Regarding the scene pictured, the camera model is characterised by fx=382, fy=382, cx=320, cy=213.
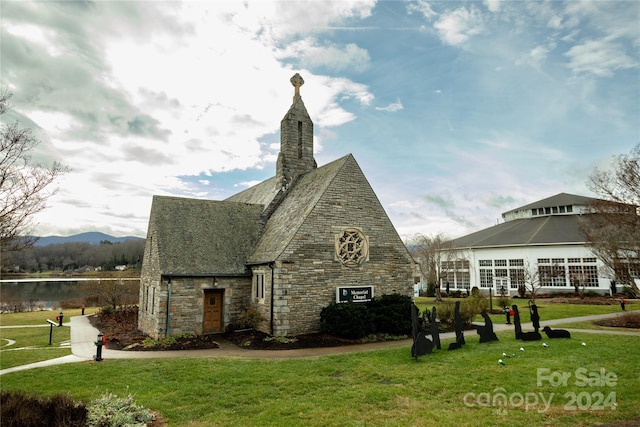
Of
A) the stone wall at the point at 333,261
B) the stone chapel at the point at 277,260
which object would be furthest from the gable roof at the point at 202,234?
the stone wall at the point at 333,261

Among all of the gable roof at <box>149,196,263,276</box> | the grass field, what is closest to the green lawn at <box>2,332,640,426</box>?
the grass field

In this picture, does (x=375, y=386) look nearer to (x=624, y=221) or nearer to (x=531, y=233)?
(x=624, y=221)

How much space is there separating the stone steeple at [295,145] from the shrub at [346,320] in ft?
31.6

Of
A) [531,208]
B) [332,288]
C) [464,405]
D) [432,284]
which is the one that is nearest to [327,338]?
[332,288]

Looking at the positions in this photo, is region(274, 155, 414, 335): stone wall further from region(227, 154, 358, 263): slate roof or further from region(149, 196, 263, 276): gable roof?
region(149, 196, 263, 276): gable roof

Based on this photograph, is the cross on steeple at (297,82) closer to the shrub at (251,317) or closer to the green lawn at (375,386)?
the shrub at (251,317)

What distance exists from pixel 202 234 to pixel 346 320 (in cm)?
914

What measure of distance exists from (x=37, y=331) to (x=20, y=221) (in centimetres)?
1597

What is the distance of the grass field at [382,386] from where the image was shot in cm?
758

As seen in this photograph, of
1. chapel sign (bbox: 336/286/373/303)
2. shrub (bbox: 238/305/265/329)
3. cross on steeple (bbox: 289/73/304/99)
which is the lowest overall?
shrub (bbox: 238/305/265/329)

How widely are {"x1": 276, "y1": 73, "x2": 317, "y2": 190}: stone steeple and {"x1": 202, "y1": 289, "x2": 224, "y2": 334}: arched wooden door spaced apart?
799 centimetres

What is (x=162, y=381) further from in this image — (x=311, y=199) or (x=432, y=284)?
(x=432, y=284)

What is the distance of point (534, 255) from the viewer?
127 feet

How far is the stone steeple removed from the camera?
24.0 meters
